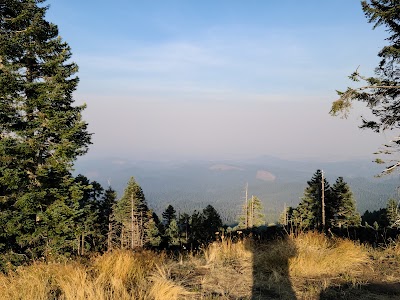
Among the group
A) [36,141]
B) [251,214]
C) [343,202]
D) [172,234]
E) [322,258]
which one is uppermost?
[36,141]

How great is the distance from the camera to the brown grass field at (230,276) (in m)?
4.60

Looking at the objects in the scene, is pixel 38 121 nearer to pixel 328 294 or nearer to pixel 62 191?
pixel 62 191

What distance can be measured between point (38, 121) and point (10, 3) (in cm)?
576

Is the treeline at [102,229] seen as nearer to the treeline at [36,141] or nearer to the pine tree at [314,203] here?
the treeline at [36,141]

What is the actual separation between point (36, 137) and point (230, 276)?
12665mm

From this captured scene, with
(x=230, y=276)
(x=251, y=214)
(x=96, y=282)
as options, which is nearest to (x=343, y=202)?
(x=251, y=214)

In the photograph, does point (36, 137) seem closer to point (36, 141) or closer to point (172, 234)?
point (36, 141)

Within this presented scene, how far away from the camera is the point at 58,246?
48.7 ft

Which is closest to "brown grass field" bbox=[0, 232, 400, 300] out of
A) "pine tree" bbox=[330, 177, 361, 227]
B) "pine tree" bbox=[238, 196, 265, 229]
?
"pine tree" bbox=[238, 196, 265, 229]

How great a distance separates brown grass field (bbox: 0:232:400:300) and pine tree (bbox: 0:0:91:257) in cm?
914

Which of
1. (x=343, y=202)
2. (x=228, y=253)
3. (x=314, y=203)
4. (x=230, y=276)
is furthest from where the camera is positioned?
(x=314, y=203)

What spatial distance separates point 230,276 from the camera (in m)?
6.03

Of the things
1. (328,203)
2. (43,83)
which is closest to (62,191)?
(43,83)

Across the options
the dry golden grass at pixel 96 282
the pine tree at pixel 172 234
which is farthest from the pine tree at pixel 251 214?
the dry golden grass at pixel 96 282
